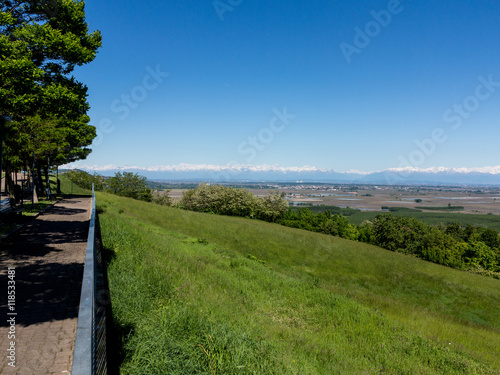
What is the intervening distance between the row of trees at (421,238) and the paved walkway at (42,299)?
1843 inches

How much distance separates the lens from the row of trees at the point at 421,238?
42.3 m

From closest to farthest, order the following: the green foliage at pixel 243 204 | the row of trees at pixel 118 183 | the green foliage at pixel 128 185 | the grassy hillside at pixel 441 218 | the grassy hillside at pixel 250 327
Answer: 1. the grassy hillside at pixel 250 327
2. the row of trees at pixel 118 183
3. the green foliage at pixel 128 185
4. the green foliage at pixel 243 204
5. the grassy hillside at pixel 441 218

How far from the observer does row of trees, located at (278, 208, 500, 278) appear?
1667 inches

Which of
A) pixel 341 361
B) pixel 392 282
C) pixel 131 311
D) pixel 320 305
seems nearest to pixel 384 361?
pixel 341 361

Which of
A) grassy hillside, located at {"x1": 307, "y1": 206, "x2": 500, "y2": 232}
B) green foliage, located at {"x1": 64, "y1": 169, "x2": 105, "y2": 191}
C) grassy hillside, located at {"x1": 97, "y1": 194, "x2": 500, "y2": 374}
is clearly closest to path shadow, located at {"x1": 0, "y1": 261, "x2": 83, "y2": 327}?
grassy hillside, located at {"x1": 97, "y1": 194, "x2": 500, "y2": 374}

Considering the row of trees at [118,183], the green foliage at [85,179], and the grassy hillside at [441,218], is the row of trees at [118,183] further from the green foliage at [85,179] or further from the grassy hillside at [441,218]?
the grassy hillside at [441,218]

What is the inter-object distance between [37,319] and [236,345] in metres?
3.48

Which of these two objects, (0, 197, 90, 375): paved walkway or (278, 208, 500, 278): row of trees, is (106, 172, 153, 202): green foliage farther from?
(0, 197, 90, 375): paved walkway

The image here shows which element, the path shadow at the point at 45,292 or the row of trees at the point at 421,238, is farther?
the row of trees at the point at 421,238

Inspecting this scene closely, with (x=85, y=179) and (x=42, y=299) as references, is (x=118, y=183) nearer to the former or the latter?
(x=85, y=179)

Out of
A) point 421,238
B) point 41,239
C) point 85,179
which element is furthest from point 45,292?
point 421,238

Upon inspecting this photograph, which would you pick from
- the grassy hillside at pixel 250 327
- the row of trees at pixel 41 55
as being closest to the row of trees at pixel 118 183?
the grassy hillside at pixel 250 327

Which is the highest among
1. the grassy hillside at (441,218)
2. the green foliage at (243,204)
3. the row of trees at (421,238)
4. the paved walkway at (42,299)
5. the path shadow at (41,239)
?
the path shadow at (41,239)

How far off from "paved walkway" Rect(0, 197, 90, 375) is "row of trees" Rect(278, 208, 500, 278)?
4682 centimetres
